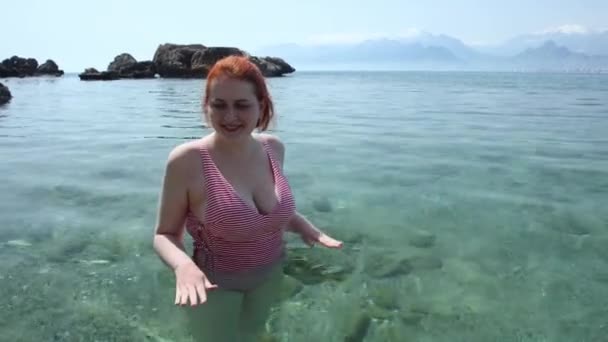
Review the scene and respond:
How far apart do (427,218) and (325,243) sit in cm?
318

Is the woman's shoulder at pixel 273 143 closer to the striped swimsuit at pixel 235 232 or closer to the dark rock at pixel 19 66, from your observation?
the striped swimsuit at pixel 235 232

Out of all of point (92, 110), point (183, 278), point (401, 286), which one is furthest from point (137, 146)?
point (92, 110)

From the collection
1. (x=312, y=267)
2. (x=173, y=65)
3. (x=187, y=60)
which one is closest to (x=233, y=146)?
(x=312, y=267)

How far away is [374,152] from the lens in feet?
36.2

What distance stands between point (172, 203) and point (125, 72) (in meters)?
83.6

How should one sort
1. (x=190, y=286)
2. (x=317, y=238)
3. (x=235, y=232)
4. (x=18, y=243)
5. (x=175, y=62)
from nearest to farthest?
(x=190, y=286) < (x=235, y=232) < (x=317, y=238) < (x=18, y=243) < (x=175, y=62)

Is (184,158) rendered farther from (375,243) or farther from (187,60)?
(187,60)

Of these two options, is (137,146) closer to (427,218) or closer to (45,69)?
(427,218)

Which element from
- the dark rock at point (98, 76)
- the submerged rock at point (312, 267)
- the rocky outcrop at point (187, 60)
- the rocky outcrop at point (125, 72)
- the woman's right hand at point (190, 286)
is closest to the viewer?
the woman's right hand at point (190, 286)

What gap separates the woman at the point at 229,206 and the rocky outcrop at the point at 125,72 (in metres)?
76.0

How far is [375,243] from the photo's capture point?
5.65m

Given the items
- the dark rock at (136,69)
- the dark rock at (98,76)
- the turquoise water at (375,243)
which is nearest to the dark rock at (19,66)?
the dark rock at (136,69)

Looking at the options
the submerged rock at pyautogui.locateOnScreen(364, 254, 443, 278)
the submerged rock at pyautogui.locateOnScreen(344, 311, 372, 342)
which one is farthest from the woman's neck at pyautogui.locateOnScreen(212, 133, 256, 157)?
the submerged rock at pyautogui.locateOnScreen(364, 254, 443, 278)

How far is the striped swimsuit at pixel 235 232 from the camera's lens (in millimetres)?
3215
